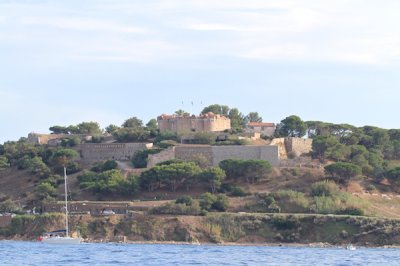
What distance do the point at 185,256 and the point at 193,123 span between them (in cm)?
4572

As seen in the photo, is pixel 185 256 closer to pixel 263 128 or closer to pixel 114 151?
pixel 114 151

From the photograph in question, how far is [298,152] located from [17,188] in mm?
24425

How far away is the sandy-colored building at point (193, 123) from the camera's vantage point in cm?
9638

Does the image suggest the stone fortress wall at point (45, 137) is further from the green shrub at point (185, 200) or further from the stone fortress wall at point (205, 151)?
the green shrub at point (185, 200)

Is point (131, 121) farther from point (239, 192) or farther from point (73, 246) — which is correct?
point (73, 246)

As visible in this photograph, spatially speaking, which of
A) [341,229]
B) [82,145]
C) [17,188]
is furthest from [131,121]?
A: [341,229]

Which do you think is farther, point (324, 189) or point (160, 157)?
point (160, 157)

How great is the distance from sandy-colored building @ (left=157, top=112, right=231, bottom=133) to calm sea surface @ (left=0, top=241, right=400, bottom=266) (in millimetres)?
34244

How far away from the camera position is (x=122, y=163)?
291ft

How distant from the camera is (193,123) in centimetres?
9688

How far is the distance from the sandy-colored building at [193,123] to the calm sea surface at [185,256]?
34.2m

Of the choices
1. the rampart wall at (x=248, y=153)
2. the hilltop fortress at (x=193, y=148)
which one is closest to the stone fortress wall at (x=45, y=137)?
the hilltop fortress at (x=193, y=148)

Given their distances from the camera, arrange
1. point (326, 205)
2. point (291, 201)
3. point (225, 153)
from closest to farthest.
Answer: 1. point (326, 205)
2. point (291, 201)
3. point (225, 153)

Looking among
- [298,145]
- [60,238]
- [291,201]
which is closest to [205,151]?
[298,145]
